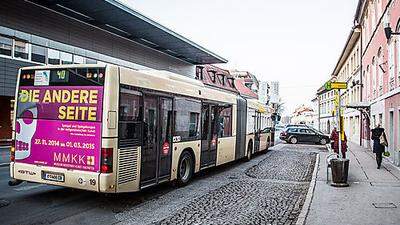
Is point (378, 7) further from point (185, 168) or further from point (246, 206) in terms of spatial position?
point (246, 206)

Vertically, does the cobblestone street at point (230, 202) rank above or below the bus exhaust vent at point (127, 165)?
below

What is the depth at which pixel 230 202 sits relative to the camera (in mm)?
8281

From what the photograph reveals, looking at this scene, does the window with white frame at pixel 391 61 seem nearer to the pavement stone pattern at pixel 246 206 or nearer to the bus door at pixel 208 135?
the pavement stone pattern at pixel 246 206

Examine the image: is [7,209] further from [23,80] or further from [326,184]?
[326,184]

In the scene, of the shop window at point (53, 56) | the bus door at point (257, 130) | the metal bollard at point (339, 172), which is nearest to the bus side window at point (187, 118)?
the metal bollard at point (339, 172)

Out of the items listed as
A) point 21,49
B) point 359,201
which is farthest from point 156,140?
point 21,49

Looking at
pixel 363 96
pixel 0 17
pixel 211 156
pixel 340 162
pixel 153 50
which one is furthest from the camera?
pixel 363 96

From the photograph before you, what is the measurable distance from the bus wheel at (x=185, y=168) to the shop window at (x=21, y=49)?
15.8 metres

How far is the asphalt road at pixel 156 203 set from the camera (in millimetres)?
6648

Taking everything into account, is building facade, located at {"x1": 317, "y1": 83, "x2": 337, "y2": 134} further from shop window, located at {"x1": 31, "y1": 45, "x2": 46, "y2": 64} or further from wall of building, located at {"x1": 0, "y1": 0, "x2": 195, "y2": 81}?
shop window, located at {"x1": 31, "y1": 45, "x2": 46, "y2": 64}

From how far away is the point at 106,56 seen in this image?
70.6 feet

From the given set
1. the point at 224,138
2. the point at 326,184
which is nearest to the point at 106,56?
the point at 224,138

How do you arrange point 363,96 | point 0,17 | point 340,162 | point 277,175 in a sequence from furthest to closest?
1. point 363,96
2. point 0,17
3. point 277,175
4. point 340,162

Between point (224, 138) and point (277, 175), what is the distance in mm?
2213
